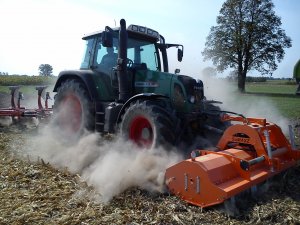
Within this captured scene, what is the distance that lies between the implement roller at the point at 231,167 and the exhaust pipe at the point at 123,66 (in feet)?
7.78

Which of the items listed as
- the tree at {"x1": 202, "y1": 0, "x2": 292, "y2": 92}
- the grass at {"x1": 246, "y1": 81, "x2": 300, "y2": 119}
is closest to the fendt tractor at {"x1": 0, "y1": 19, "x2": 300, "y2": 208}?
the grass at {"x1": 246, "y1": 81, "x2": 300, "y2": 119}

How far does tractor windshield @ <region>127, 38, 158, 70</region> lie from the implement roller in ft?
9.38

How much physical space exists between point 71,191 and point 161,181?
1.20 meters

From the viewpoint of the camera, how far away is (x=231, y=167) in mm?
4434

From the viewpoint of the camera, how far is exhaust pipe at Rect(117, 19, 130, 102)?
6.57 m

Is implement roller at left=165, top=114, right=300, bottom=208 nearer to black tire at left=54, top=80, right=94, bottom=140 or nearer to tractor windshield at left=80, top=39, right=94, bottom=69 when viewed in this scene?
black tire at left=54, top=80, right=94, bottom=140

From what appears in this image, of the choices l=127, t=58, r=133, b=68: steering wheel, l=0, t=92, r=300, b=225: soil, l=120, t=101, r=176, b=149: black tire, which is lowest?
l=0, t=92, r=300, b=225: soil

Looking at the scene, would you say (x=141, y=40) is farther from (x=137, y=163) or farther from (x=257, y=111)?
(x=257, y=111)

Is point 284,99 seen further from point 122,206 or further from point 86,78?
point 122,206

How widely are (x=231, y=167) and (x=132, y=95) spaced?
9.93 ft

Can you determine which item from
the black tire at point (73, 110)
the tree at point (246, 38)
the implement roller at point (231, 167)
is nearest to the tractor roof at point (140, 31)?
the black tire at point (73, 110)

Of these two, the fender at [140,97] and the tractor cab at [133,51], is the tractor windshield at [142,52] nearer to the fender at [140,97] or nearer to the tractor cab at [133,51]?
the tractor cab at [133,51]

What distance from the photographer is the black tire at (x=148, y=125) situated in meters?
5.40

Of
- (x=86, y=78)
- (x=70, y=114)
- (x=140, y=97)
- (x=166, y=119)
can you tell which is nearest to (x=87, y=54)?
(x=86, y=78)
